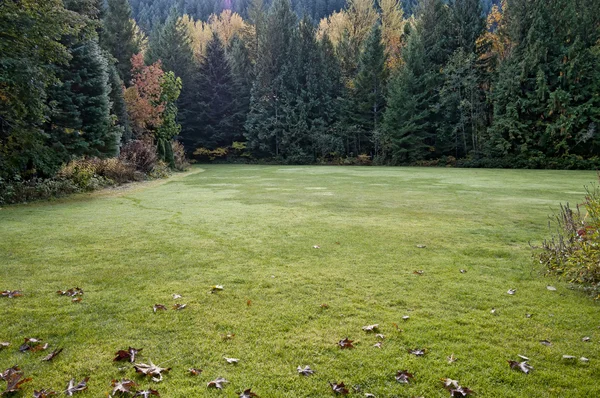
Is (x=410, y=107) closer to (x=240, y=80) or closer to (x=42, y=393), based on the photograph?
(x=240, y=80)

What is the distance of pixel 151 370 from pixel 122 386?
0.68 ft

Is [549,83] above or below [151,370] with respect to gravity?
above

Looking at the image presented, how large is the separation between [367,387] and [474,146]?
99.2 feet

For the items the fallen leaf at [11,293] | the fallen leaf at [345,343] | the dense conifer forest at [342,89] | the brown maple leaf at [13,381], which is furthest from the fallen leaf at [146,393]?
the dense conifer forest at [342,89]

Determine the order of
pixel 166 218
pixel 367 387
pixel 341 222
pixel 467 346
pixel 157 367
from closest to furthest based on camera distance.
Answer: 1. pixel 367 387
2. pixel 157 367
3. pixel 467 346
4. pixel 341 222
5. pixel 166 218

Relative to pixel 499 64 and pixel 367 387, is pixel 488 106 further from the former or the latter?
pixel 367 387

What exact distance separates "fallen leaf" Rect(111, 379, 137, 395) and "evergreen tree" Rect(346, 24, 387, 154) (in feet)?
103

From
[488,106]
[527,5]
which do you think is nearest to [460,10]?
[527,5]

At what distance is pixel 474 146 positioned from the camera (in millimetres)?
29281

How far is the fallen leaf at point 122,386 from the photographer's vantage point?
7.67ft

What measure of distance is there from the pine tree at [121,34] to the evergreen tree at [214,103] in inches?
354

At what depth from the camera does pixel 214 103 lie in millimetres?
38094

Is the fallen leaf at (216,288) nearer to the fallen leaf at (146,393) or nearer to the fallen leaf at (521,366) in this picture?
the fallen leaf at (146,393)

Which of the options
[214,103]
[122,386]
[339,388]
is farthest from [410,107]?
[122,386]
